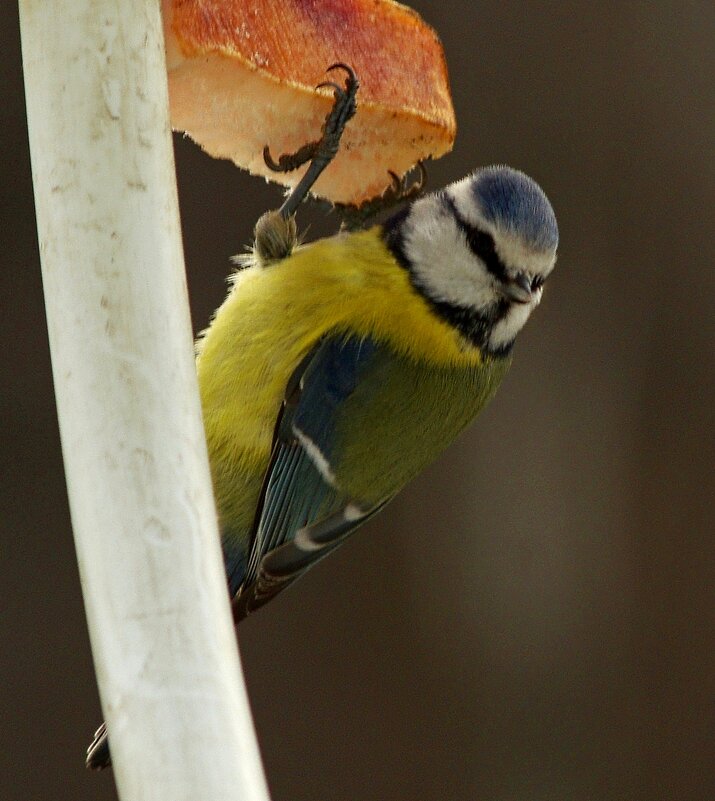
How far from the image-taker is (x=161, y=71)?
548mm

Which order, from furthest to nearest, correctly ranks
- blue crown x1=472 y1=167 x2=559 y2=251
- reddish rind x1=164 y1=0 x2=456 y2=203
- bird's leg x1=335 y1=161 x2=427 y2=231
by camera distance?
bird's leg x1=335 y1=161 x2=427 y2=231 < blue crown x1=472 y1=167 x2=559 y2=251 < reddish rind x1=164 y1=0 x2=456 y2=203

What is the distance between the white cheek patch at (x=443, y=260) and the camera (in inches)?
36.5

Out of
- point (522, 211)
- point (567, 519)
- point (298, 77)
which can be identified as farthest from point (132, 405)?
point (567, 519)

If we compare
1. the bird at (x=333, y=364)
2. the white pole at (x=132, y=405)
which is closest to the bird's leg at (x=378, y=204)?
the bird at (x=333, y=364)

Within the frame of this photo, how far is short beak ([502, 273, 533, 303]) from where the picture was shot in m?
0.90

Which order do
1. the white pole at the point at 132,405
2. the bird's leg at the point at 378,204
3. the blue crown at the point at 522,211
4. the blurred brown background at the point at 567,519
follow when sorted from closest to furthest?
the white pole at the point at 132,405 < the blue crown at the point at 522,211 < the bird's leg at the point at 378,204 < the blurred brown background at the point at 567,519

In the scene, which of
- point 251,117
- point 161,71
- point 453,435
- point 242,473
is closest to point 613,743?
point 453,435

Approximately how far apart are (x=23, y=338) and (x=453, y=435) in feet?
2.13

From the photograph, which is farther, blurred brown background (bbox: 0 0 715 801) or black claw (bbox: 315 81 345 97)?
blurred brown background (bbox: 0 0 715 801)

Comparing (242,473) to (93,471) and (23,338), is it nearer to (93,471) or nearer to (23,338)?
(93,471)

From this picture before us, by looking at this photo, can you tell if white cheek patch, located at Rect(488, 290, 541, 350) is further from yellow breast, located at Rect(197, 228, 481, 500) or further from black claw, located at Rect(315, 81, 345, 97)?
black claw, located at Rect(315, 81, 345, 97)

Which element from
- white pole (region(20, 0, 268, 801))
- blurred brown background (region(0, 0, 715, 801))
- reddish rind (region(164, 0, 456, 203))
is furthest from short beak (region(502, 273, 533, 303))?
blurred brown background (region(0, 0, 715, 801))

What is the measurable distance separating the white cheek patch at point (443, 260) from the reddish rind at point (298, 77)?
57mm

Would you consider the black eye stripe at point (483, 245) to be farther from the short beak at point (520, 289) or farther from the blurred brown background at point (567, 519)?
the blurred brown background at point (567, 519)
